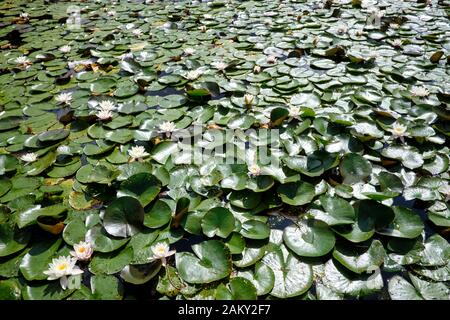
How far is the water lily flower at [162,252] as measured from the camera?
169cm

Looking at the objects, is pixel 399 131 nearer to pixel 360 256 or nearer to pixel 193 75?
pixel 360 256

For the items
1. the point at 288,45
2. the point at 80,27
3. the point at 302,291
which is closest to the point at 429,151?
the point at 302,291

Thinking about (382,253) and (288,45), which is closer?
(382,253)

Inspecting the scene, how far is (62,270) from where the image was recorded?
5.35 feet

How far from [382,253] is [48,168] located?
2.42 meters

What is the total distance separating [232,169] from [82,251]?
3.63ft

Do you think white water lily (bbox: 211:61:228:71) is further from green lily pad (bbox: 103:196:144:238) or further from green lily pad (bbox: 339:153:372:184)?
green lily pad (bbox: 103:196:144:238)

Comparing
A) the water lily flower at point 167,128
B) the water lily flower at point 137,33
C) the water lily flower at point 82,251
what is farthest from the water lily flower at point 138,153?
the water lily flower at point 137,33

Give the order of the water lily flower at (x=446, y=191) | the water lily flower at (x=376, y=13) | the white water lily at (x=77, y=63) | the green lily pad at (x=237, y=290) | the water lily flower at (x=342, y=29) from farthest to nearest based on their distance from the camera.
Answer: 1. the water lily flower at (x=376, y=13)
2. the water lily flower at (x=342, y=29)
3. the white water lily at (x=77, y=63)
4. the water lily flower at (x=446, y=191)
5. the green lily pad at (x=237, y=290)

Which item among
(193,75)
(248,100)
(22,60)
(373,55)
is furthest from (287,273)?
(22,60)

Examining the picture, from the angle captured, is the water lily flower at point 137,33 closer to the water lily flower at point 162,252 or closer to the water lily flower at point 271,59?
the water lily flower at point 271,59
